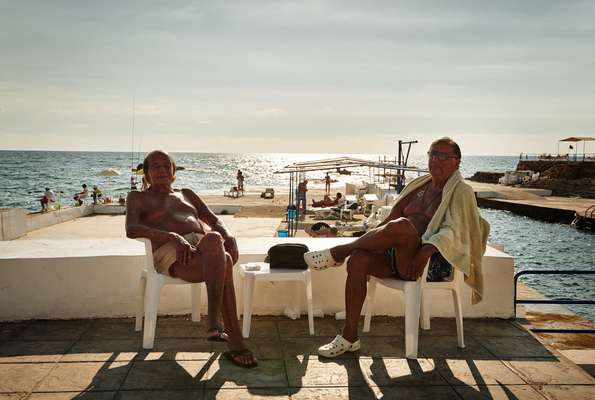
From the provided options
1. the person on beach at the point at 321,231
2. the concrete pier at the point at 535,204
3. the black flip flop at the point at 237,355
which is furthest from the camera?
the concrete pier at the point at 535,204

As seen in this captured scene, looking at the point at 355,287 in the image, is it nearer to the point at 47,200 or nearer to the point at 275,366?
the point at 275,366

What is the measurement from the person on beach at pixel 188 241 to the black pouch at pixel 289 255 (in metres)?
0.27

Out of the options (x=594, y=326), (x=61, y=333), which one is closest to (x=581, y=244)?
(x=594, y=326)

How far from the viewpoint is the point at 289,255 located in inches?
138

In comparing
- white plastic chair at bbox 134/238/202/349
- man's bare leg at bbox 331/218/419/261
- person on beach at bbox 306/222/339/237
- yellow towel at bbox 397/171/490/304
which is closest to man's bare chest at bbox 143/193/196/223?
white plastic chair at bbox 134/238/202/349

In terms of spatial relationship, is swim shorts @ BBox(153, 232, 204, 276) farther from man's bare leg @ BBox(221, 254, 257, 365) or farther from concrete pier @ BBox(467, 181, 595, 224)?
concrete pier @ BBox(467, 181, 595, 224)

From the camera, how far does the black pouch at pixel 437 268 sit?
331 centimetres

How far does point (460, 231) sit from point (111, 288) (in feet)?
7.77

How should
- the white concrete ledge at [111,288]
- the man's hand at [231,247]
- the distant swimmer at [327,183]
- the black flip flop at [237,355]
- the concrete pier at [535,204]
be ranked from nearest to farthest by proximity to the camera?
the black flip flop at [237,355] < the man's hand at [231,247] < the white concrete ledge at [111,288] < the concrete pier at [535,204] < the distant swimmer at [327,183]

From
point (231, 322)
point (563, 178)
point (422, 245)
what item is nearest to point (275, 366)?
point (231, 322)

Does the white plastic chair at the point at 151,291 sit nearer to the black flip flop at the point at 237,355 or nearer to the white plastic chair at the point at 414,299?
the black flip flop at the point at 237,355

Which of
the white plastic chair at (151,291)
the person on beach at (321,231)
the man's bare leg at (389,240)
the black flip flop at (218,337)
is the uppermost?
the man's bare leg at (389,240)

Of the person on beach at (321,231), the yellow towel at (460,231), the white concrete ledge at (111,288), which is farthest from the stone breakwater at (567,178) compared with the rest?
the yellow towel at (460,231)

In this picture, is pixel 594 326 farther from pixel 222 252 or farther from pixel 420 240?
pixel 222 252
